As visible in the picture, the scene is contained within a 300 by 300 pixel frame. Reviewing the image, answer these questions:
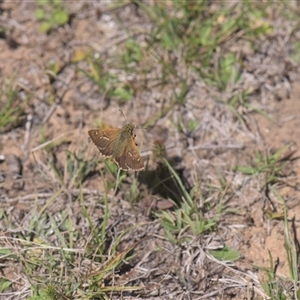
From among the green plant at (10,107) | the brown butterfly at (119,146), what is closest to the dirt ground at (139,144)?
the green plant at (10,107)

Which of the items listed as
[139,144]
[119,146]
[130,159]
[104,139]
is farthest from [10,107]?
[130,159]

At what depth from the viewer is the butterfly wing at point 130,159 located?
3.09 meters

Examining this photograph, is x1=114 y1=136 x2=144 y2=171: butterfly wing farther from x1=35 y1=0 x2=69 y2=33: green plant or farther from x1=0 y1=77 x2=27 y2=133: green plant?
x1=35 y1=0 x2=69 y2=33: green plant

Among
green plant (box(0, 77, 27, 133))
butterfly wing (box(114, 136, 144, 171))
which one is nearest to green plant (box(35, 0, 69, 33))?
green plant (box(0, 77, 27, 133))

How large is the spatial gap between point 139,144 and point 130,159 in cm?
111

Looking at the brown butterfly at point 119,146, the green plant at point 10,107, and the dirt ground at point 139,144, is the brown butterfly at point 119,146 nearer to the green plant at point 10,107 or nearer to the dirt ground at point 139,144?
the dirt ground at point 139,144

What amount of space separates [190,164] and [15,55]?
1980mm

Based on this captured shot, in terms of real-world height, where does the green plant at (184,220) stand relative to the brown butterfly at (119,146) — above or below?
below

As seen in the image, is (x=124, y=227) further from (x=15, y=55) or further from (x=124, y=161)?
(x=15, y=55)

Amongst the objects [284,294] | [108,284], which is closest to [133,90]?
[108,284]

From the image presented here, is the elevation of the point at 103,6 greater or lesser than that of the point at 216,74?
greater

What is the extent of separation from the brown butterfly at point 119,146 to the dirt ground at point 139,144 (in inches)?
25.7

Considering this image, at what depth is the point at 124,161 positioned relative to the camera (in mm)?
3150

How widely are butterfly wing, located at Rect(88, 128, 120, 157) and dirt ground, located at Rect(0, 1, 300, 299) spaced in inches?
25.9
